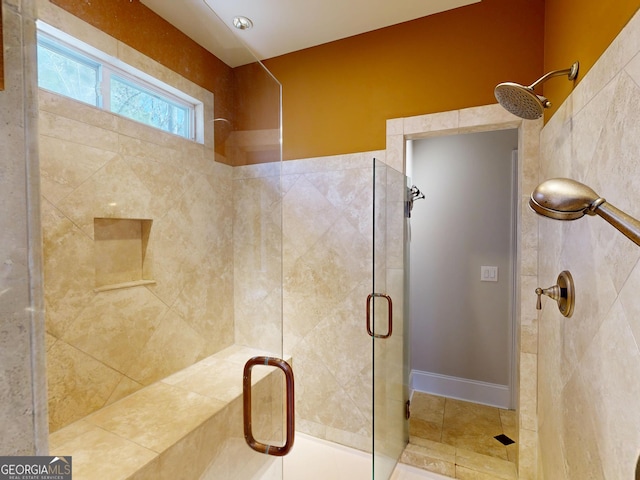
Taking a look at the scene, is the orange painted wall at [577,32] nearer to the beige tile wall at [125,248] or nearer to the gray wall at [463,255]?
the gray wall at [463,255]

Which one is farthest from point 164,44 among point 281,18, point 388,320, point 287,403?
point 388,320

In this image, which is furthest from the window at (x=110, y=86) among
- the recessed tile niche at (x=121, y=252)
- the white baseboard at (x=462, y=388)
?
the white baseboard at (x=462, y=388)

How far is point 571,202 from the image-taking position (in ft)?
2.00

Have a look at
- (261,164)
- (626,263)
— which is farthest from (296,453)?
(626,263)

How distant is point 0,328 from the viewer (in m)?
0.36

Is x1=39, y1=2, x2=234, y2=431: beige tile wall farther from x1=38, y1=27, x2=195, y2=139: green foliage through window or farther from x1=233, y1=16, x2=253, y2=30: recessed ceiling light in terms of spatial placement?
x1=233, y1=16, x2=253, y2=30: recessed ceiling light

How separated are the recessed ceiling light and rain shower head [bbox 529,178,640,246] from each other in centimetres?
199

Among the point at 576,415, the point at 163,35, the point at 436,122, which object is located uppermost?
the point at 163,35

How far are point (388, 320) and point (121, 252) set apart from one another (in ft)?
4.63

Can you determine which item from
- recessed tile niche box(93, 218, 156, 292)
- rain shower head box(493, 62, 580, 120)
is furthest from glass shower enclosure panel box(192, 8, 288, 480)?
rain shower head box(493, 62, 580, 120)

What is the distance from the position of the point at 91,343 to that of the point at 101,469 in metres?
0.47

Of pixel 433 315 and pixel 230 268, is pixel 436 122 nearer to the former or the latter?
pixel 230 268

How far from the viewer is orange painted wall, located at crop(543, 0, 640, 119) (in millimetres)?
784

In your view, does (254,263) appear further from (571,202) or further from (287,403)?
(571,202)
